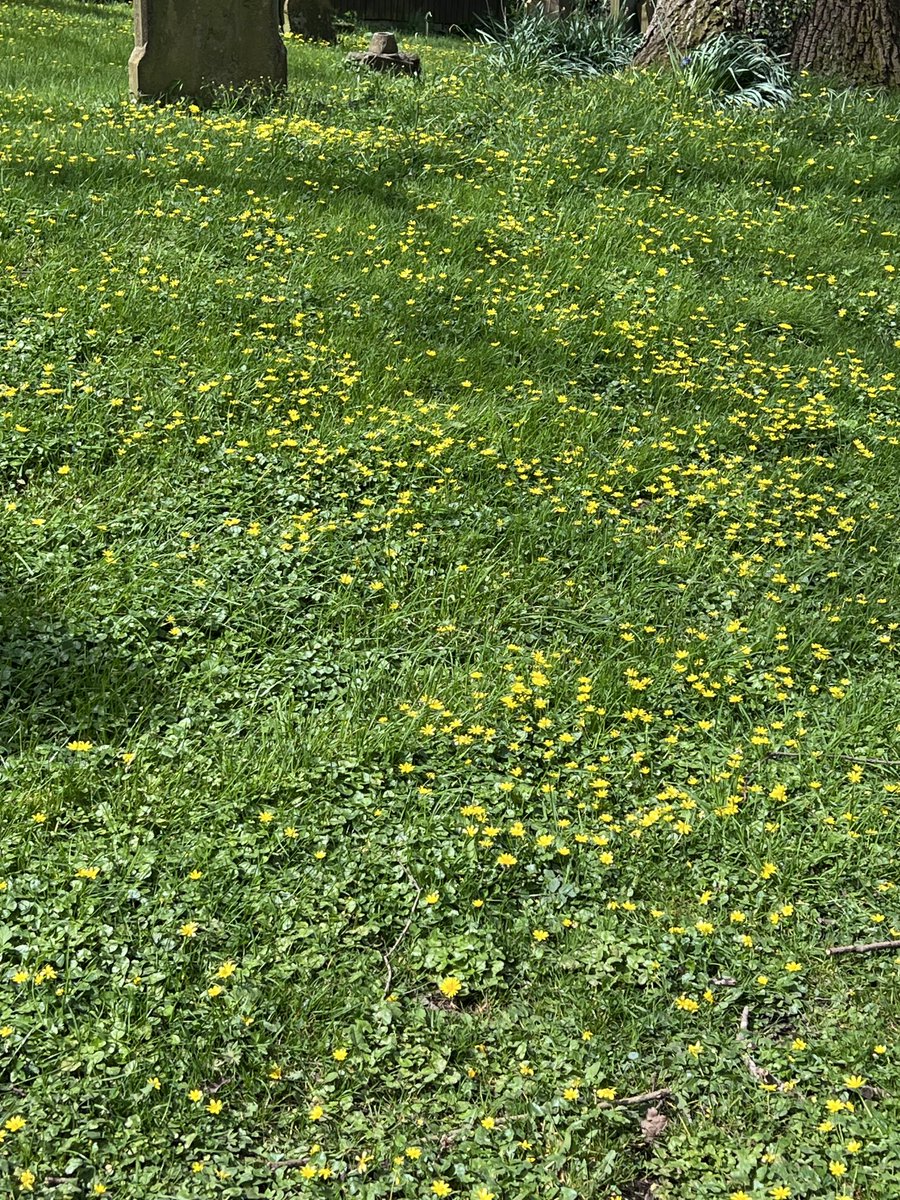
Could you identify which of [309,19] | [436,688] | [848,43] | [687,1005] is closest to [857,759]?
[687,1005]

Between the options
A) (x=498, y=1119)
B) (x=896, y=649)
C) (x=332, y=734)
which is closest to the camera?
(x=498, y=1119)

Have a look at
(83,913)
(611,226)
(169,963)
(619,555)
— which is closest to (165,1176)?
(169,963)

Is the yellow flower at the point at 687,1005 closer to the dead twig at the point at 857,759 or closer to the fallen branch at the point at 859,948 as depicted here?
the fallen branch at the point at 859,948

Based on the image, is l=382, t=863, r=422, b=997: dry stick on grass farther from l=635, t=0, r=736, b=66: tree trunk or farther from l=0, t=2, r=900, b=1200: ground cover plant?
l=635, t=0, r=736, b=66: tree trunk

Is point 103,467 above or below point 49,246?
below

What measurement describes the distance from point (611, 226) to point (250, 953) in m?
5.02

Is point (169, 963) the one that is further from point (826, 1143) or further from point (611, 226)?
point (611, 226)

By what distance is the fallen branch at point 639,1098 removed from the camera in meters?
2.54

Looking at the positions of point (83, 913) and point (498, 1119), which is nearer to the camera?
point (498, 1119)

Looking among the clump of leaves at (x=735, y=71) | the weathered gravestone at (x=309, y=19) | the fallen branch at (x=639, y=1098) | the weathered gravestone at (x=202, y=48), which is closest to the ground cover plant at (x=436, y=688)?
the fallen branch at (x=639, y=1098)

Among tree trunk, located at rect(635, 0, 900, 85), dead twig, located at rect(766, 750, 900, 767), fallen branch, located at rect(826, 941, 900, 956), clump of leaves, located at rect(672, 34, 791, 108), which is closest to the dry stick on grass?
fallen branch, located at rect(826, 941, 900, 956)

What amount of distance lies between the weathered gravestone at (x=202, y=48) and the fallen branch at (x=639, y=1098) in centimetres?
729

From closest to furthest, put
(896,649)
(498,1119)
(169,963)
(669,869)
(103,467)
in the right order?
(498,1119)
(169,963)
(669,869)
(896,649)
(103,467)

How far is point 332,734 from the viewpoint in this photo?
3.38 m
